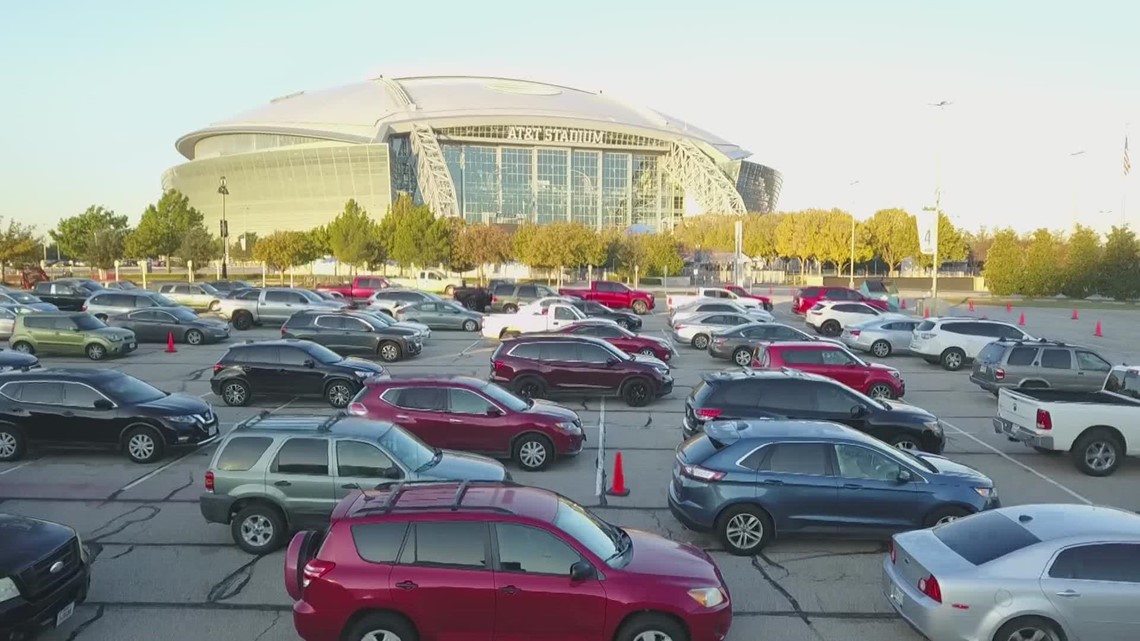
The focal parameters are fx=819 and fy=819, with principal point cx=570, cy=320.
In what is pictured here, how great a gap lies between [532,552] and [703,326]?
2218 centimetres

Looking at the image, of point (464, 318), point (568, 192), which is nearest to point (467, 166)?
point (568, 192)

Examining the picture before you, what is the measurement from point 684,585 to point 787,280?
88343 millimetres

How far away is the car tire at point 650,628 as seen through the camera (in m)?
6.22

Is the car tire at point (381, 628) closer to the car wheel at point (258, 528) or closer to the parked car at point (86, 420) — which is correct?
the car wheel at point (258, 528)

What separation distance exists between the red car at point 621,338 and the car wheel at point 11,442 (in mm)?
13254

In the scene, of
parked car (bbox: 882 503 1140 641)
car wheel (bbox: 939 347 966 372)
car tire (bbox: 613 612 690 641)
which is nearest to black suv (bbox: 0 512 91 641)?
car tire (bbox: 613 612 690 641)

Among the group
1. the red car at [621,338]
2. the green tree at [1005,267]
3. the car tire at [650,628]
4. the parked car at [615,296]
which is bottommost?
the car tire at [650,628]

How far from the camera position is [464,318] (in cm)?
3275

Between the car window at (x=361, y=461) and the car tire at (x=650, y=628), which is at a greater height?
the car window at (x=361, y=461)

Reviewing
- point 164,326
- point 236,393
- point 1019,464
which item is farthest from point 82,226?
point 1019,464

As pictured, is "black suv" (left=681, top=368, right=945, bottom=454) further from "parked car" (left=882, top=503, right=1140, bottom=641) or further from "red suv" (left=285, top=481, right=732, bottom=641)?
"red suv" (left=285, top=481, right=732, bottom=641)

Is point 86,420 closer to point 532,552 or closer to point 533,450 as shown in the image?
point 533,450

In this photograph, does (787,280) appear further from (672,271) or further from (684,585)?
(684,585)

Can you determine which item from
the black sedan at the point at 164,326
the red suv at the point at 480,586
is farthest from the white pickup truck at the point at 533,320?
the red suv at the point at 480,586
